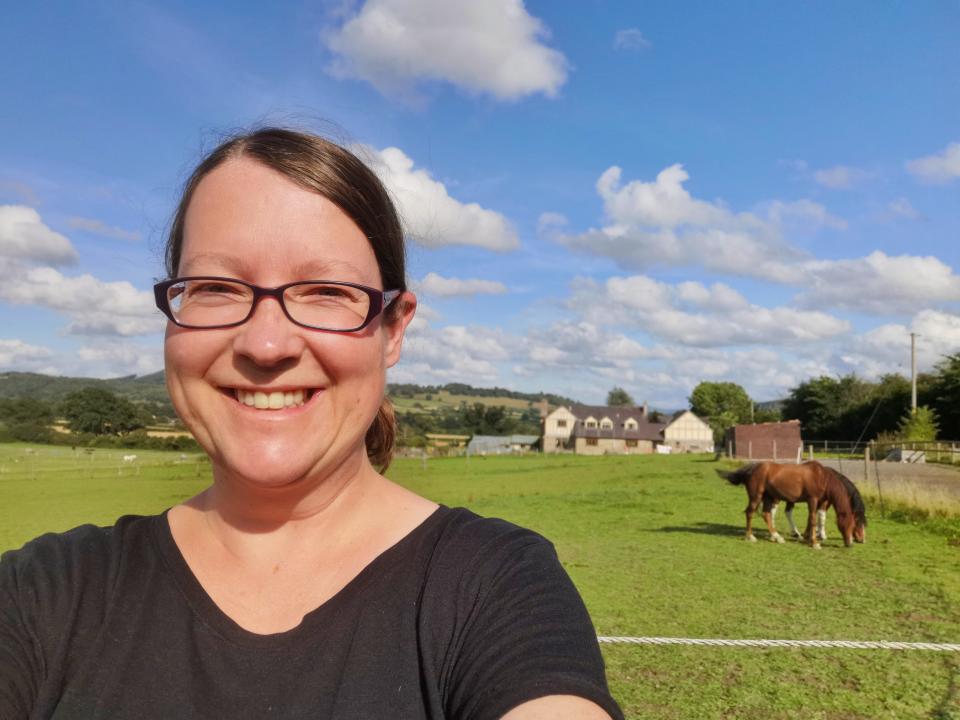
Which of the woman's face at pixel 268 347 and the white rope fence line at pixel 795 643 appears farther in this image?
the white rope fence line at pixel 795 643

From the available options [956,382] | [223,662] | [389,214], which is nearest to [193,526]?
[223,662]

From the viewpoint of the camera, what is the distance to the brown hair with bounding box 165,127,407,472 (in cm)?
124

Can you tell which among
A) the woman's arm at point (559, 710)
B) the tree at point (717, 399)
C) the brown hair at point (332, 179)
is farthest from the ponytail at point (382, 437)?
the tree at point (717, 399)

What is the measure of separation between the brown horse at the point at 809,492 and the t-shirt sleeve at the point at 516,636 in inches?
443

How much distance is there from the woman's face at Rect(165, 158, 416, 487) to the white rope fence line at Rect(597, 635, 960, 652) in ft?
17.8

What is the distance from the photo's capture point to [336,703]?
1.02 meters

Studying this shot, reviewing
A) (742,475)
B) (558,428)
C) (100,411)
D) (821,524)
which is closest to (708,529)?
(742,475)

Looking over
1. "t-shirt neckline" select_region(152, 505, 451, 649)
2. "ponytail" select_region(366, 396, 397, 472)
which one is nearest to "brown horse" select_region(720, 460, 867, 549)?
"ponytail" select_region(366, 396, 397, 472)

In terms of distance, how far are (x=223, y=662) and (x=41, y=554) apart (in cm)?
40

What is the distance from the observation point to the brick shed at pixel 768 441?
41.8 metres

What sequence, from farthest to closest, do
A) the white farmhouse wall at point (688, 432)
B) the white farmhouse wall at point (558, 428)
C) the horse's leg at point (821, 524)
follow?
the white farmhouse wall at point (688, 432) < the white farmhouse wall at point (558, 428) < the horse's leg at point (821, 524)

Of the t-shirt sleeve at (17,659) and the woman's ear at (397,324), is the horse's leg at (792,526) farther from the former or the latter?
the t-shirt sleeve at (17,659)

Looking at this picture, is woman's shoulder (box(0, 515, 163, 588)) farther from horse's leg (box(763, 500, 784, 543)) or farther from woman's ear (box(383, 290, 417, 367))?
horse's leg (box(763, 500, 784, 543))

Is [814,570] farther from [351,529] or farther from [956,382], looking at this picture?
[956,382]
